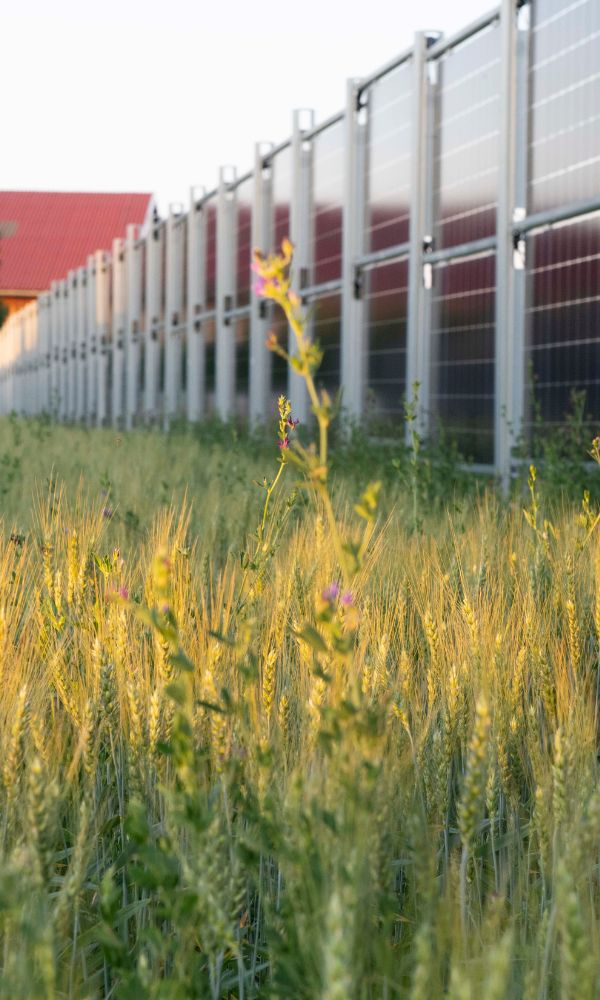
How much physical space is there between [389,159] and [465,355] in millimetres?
2730

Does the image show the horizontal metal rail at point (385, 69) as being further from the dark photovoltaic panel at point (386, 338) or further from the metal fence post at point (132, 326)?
the metal fence post at point (132, 326)

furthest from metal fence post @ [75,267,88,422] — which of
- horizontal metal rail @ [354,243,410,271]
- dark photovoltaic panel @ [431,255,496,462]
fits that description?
dark photovoltaic panel @ [431,255,496,462]

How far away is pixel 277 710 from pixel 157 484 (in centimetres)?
437

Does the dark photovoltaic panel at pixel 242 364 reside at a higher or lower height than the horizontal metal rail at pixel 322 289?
lower

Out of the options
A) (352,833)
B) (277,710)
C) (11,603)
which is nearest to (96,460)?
(11,603)

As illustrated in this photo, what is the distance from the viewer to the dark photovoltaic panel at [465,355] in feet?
29.9

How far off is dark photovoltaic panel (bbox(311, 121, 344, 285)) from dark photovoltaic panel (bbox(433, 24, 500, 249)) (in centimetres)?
270

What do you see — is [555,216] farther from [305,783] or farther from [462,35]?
[305,783]

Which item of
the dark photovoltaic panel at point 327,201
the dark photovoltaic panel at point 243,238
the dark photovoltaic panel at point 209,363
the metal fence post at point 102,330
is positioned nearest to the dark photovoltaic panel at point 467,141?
the dark photovoltaic panel at point 327,201

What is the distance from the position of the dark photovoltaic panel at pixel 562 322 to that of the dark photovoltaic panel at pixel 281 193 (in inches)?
276

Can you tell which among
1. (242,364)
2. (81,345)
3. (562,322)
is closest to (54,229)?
(81,345)

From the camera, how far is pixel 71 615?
2631mm

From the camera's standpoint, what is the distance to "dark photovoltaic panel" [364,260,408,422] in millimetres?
10844

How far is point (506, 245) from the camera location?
343 inches
